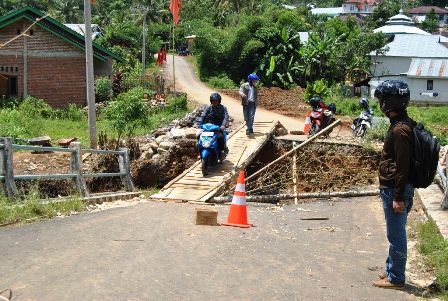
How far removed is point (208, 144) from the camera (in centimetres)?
1469

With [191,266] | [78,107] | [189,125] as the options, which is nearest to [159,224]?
[191,266]

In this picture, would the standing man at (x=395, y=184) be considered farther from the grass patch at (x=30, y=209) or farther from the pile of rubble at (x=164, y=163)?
the pile of rubble at (x=164, y=163)

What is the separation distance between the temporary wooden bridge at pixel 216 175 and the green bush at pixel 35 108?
46.1ft

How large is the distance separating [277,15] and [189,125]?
3709cm

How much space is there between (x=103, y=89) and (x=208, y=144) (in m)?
20.8

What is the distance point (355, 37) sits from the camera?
181 ft

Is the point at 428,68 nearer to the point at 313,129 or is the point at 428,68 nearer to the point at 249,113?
the point at 313,129

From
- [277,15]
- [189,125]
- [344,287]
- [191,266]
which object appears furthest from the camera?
[277,15]

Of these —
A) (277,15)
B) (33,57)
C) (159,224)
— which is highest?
(277,15)

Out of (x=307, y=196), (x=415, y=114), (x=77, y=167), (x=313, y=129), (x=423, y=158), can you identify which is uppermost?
(x=423, y=158)

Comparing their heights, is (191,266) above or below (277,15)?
below

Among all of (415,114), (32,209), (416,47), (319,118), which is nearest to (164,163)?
(319,118)

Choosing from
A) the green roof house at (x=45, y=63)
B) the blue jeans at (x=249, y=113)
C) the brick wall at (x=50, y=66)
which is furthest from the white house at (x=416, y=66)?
the blue jeans at (x=249, y=113)

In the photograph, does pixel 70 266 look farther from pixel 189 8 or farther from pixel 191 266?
pixel 189 8
